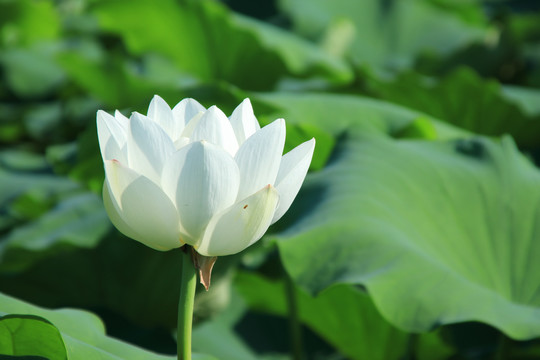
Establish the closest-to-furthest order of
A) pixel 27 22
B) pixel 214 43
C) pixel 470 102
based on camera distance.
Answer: pixel 470 102 < pixel 214 43 < pixel 27 22

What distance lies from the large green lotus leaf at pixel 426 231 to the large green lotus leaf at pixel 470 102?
1.67 feet

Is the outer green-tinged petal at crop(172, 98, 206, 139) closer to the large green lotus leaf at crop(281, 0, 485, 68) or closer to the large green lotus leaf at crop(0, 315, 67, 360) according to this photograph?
the large green lotus leaf at crop(0, 315, 67, 360)

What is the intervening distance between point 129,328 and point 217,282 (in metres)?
0.16

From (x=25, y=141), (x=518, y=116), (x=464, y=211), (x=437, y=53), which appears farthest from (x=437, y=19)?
(x=464, y=211)

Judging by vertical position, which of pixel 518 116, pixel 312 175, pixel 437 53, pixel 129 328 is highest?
pixel 312 175

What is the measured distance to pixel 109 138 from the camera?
1.67ft

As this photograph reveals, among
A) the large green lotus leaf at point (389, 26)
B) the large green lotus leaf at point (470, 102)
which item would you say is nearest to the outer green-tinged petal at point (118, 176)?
the large green lotus leaf at point (470, 102)

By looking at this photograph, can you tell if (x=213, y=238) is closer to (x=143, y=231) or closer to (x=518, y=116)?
(x=143, y=231)

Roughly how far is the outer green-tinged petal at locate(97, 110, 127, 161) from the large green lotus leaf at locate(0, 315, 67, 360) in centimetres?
14

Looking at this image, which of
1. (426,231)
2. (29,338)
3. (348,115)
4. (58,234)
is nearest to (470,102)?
(348,115)

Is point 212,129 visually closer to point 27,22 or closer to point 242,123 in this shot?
point 242,123

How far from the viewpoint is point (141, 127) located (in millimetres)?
481

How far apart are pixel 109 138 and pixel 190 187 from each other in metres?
0.08

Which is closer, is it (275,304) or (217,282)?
(217,282)
